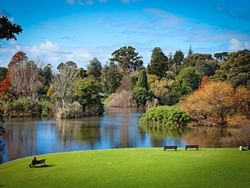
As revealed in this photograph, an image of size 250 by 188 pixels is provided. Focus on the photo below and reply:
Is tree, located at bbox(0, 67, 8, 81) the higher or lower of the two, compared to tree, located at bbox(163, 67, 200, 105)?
higher

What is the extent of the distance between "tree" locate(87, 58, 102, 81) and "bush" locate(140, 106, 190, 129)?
128 ft

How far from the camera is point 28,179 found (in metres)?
14.2

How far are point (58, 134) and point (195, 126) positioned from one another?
14.6m

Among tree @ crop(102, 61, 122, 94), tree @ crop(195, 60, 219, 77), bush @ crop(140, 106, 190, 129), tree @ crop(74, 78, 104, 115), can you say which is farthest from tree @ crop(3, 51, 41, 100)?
tree @ crop(195, 60, 219, 77)

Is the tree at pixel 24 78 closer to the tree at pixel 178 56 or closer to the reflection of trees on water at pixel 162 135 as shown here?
the reflection of trees on water at pixel 162 135

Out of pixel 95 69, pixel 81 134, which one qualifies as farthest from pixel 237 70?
pixel 95 69

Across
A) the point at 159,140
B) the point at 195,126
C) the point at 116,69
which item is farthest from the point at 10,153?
the point at 116,69

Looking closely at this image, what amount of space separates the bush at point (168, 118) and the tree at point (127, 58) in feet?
142

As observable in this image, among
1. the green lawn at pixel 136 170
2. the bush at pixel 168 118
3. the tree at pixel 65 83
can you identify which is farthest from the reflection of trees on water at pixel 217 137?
the tree at pixel 65 83

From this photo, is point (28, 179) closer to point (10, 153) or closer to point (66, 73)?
point (10, 153)

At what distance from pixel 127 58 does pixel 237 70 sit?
41.8 m

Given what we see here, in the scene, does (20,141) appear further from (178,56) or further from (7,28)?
(178,56)

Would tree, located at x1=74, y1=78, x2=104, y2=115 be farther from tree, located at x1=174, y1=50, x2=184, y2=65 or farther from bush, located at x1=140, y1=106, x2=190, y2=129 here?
tree, located at x1=174, y1=50, x2=184, y2=65

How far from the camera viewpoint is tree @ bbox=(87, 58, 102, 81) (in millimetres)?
77250
